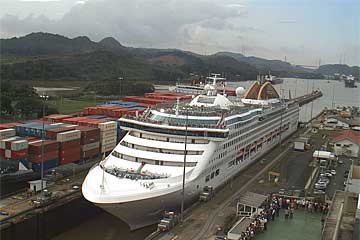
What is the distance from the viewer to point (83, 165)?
10.1 metres

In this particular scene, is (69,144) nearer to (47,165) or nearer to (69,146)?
(69,146)

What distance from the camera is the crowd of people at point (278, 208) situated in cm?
631

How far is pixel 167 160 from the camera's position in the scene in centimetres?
714

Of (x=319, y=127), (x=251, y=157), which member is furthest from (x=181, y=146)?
(x=319, y=127)

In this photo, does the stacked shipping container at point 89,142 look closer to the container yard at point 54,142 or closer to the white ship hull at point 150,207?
the container yard at point 54,142

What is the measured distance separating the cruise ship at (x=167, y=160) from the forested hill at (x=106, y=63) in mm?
5877

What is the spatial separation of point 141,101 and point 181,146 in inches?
451

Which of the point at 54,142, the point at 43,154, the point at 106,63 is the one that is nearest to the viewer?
the point at 43,154

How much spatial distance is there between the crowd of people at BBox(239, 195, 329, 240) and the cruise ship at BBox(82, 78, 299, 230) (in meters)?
1.11

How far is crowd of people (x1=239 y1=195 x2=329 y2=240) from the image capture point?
20.7 ft

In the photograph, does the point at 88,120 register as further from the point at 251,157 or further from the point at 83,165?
the point at 251,157


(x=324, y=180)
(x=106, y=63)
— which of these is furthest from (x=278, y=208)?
(x=106, y=63)

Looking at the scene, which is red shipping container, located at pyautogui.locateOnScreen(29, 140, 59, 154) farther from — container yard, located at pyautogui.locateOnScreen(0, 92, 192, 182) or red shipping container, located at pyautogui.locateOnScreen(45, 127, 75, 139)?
red shipping container, located at pyautogui.locateOnScreen(45, 127, 75, 139)

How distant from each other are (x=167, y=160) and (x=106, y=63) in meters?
21.6
